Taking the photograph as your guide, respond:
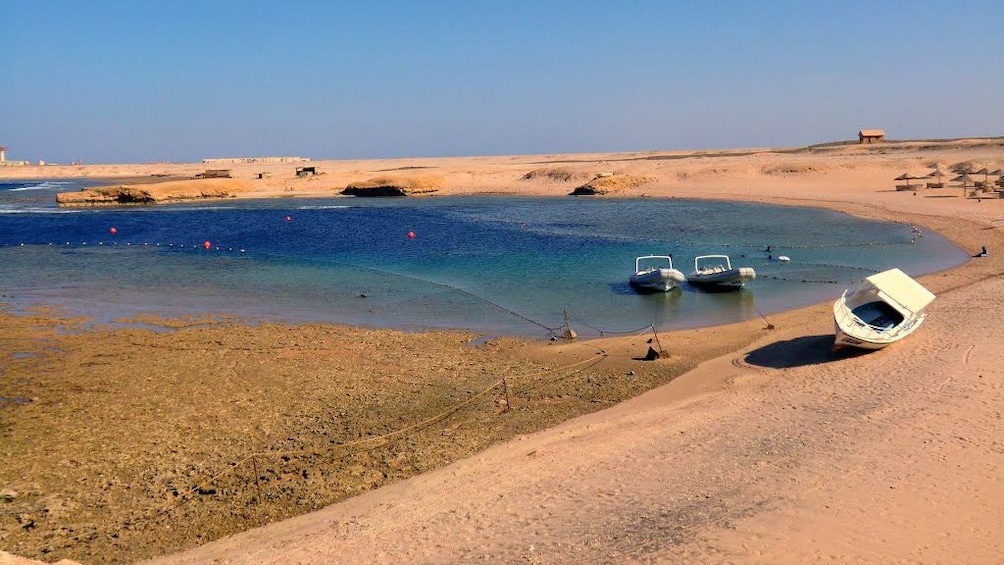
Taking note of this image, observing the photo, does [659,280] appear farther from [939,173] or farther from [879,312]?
[939,173]

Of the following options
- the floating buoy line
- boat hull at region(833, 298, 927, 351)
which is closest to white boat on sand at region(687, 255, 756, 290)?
the floating buoy line

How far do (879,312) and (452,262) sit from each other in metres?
20.3

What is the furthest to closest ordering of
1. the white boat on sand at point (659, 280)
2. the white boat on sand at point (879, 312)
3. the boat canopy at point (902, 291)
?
the white boat on sand at point (659, 280) < the boat canopy at point (902, 291) < the white boat on sand at point (879, 312)

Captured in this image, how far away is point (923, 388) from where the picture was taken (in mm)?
14469

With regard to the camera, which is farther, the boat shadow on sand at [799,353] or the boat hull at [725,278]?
the boat hull at [725,278]

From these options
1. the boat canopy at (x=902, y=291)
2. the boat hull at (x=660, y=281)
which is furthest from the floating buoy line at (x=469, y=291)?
the boat canopy at (x=902, y=291)

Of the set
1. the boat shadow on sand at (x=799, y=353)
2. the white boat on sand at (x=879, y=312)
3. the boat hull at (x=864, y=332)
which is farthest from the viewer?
the boat shadow on sand at (x=799, y=353)

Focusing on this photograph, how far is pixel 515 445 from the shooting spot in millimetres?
12789

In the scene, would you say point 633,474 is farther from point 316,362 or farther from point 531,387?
point 316,362

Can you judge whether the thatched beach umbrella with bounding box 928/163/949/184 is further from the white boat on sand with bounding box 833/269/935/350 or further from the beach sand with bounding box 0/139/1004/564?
the white boat on sand with bounding box 833/269/935/350

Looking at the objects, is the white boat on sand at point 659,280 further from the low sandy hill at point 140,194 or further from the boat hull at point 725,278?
the low sandy hill at point 140,194

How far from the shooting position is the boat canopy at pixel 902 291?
1800 cm

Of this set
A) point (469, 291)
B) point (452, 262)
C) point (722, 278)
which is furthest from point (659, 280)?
point (452, 262)

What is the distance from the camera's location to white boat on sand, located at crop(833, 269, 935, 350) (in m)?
16.8
